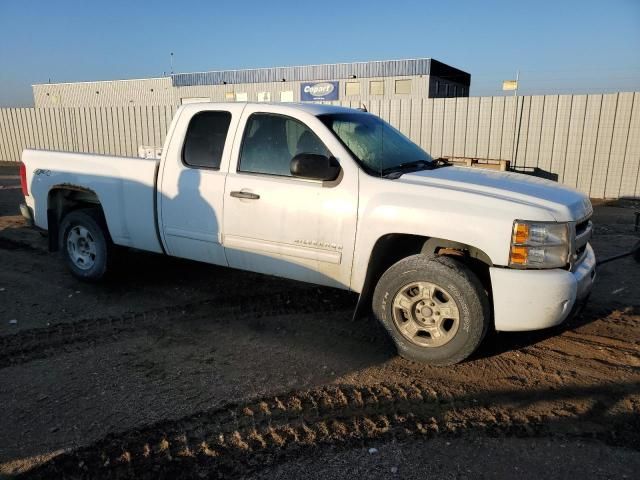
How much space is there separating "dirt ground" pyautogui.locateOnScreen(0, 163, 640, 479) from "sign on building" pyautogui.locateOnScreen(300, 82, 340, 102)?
88.1 feet

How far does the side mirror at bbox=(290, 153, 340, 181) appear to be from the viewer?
4016mm

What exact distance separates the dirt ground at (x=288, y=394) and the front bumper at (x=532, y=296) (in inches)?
17.7

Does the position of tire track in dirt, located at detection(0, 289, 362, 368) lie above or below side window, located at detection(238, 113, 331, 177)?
below

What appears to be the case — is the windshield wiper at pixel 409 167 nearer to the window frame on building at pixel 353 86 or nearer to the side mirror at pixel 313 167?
the side mirror at pixel 313 167

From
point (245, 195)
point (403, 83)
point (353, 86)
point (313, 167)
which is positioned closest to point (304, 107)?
point (313, 167)

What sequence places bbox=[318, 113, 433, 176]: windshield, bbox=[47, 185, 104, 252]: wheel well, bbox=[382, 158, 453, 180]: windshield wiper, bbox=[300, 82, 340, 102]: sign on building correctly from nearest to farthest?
bbox=[382, 158, 453, 180]: windshield wiper < bbox=[318, 113, 433, 176]: windshield < bbox=[47, 185, 104, 252]: wheel well < bbox=[300, 82, 340, 102]: sign on building

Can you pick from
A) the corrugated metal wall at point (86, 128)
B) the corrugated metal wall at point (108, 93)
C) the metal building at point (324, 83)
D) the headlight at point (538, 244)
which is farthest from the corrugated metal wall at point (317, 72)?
the headlight at point (538, 244)

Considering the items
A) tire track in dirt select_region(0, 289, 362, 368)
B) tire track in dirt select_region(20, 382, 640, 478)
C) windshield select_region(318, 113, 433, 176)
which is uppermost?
windshield select_region(318, 113, 433, 176)

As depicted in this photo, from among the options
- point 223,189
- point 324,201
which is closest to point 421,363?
point 324,201

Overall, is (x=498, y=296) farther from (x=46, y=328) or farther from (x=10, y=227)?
(x=10, y=227)

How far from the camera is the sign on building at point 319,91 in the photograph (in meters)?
30.6

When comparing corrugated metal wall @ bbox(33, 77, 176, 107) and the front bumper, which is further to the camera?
corrugated metal wall @ bbox(33, 77, 176, 107)

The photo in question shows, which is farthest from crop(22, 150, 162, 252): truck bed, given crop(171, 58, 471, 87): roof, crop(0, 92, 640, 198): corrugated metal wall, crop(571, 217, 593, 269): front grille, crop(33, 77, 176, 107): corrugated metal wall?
crop(33, 77, 176, 107): corrugated metal wall

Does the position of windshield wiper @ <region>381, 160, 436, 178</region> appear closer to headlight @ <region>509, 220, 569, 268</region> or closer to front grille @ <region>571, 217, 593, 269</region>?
headlight @ <region>509, 220, 569, 268</region>
